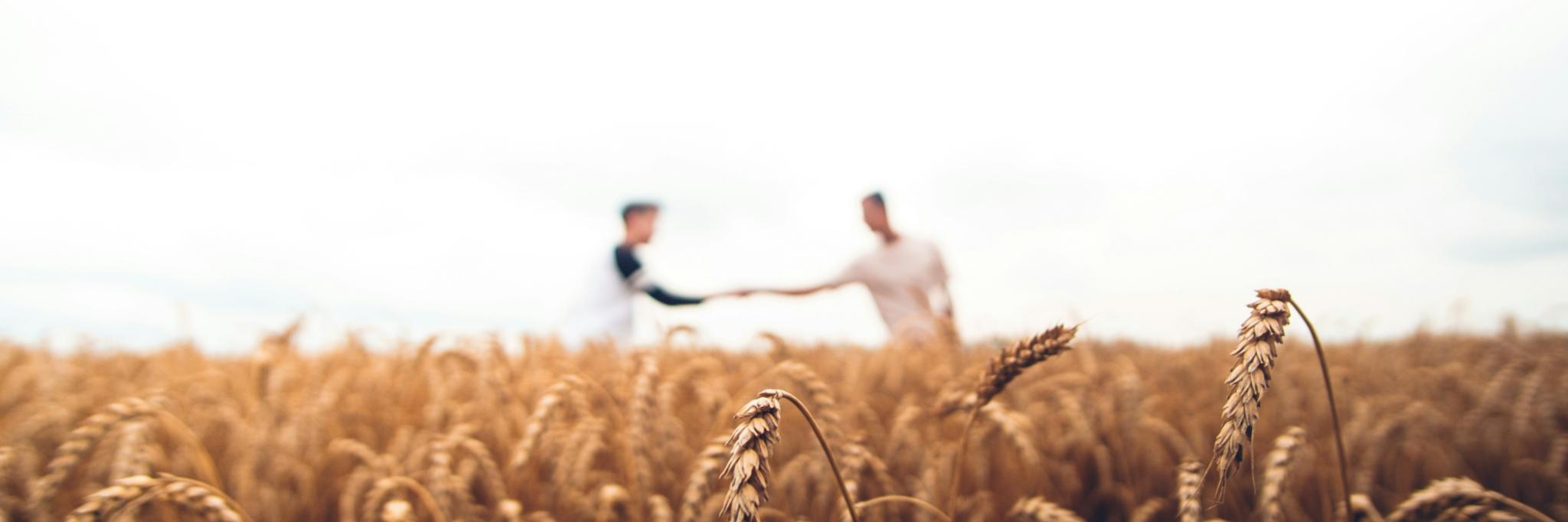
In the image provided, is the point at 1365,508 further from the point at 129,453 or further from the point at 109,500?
the point at 129,453

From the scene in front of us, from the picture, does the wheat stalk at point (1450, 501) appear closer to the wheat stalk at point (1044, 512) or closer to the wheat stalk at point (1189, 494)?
the wheat stalk at point (1189, 494)

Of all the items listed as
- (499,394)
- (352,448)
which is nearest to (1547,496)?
(499,394)

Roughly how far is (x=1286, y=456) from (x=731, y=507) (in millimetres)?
1006

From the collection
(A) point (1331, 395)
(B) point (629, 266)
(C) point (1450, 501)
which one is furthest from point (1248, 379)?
(B) point (629, 266)

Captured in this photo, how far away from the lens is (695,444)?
257 cm

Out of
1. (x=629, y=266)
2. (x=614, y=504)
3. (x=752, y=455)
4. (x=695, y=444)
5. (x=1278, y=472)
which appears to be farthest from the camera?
(x=629, y=266)

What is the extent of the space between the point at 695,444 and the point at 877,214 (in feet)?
17.4

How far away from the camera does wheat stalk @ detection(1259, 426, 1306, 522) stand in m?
1.09

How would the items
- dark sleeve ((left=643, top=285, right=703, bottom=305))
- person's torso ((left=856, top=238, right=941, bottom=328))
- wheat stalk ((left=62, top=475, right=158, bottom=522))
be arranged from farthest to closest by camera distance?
person's torso ((left=856, top=238, right=941, bottom=328)) → dark sleeve ((left=643, top=285, right=703, bottom=305)) → wheat stalk ((left=62, top=475, right=158, bottom=522))

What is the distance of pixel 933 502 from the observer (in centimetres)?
186

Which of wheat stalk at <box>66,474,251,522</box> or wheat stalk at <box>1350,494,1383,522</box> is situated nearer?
wheat stalk at <box>66,474,251,522</box>

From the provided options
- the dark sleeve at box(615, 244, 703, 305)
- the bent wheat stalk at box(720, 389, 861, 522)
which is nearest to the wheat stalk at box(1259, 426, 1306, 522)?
the bent wheat stalk at box(720, 389, 861, 522)

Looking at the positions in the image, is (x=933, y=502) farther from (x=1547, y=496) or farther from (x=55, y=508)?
(x=55, y=508)

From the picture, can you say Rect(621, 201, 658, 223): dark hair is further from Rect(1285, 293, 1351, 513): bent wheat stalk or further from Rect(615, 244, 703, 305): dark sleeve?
Rect(1285, 293, 1351, 513): bent wheat stalk
